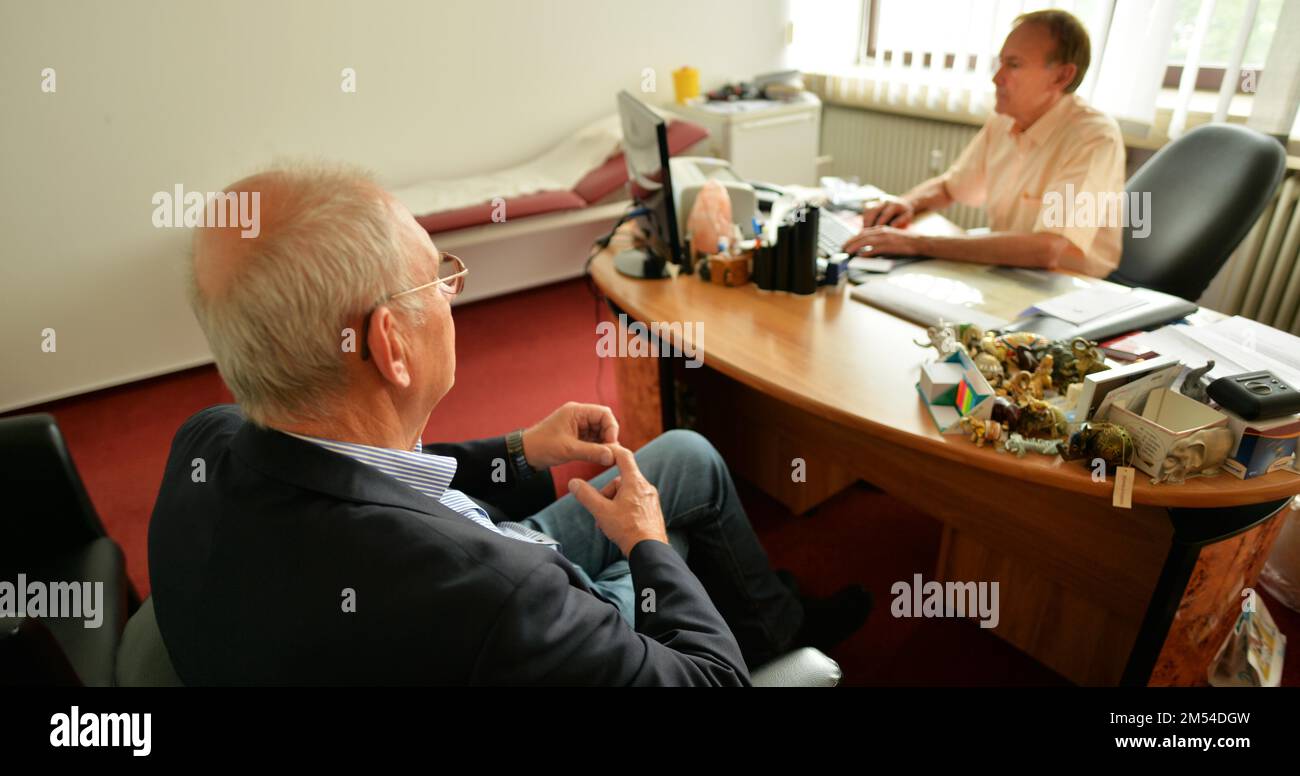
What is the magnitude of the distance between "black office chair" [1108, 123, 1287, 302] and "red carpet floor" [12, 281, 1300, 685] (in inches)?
36.9

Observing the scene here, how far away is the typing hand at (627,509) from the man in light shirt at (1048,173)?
45.9 inches

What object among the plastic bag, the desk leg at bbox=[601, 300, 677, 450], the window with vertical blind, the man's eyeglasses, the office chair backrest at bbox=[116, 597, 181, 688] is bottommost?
the plastic bag

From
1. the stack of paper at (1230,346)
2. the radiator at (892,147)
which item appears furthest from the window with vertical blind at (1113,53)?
the stack of paper at (1230,346)

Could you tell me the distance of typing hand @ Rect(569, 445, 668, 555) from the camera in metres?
1.14

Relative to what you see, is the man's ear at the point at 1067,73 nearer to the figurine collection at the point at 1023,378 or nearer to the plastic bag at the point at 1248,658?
the figurine collection at the point at 1023,378

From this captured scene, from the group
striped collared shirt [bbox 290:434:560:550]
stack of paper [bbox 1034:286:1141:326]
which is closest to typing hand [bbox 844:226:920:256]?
stack of paper [bbox 1034:286:1141:326]

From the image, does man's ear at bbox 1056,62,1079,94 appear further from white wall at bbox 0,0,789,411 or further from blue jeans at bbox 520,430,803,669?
white wall at bbox 0,0,789,411

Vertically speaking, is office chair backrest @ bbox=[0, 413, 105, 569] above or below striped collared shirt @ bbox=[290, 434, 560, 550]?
below

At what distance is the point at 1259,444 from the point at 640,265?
1.45 meters

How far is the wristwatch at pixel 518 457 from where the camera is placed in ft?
4.80

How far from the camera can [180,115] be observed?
3205 mm

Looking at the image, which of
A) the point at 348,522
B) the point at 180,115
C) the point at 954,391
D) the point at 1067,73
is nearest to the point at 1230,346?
the point at 954,391

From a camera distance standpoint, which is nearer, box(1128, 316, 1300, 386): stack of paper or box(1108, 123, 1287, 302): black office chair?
box(1128, 316, 1300, 386): stack of paper
